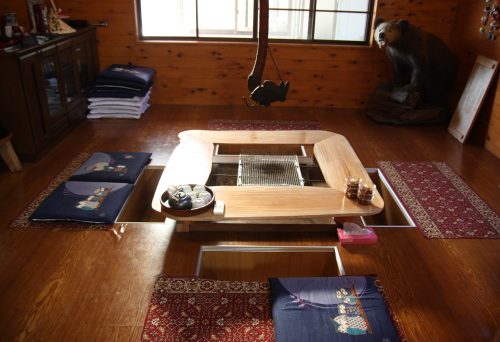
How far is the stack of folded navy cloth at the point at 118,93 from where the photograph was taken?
14.0 ft

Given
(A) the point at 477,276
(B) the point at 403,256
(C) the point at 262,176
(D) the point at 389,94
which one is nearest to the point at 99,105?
(C) the point at 262,176

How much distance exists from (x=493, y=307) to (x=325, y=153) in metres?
1.34

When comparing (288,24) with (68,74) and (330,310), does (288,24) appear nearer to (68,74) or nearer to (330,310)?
(68,74)

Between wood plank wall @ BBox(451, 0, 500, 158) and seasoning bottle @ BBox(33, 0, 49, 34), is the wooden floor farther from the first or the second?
seasoning bottle @ BBox(33, 0, 49, 34)

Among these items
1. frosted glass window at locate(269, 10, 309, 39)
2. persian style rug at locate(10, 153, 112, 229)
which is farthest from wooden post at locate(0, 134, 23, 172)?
frosted glass window at locate(269, 10, 309, 39)

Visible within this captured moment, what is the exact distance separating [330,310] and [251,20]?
3808 mm

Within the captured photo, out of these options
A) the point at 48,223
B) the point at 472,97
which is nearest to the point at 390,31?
the point at 472,97

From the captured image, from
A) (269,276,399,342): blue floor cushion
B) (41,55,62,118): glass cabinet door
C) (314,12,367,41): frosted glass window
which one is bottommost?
(269,276,399,342): blue floor cushion

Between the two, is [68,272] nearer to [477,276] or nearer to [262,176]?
[262,176]

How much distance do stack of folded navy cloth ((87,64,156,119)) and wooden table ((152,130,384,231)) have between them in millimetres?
1494

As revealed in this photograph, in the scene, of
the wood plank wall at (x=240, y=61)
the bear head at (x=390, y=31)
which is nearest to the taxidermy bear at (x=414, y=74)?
the bear head at (x=390, y=31)

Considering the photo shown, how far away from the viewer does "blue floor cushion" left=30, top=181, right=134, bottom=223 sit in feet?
8.05

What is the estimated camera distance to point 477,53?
416 cm

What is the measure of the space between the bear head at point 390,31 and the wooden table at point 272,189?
5.15ft
